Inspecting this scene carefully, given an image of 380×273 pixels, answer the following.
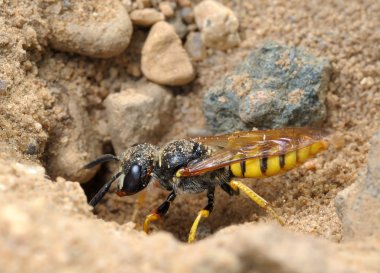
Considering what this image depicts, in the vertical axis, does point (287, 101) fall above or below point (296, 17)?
below

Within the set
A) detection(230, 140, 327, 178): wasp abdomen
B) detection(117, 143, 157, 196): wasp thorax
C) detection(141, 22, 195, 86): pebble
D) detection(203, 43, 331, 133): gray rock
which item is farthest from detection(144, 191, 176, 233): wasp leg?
detection(141, 22, 195, 86): pebble

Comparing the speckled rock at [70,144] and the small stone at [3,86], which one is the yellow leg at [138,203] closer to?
the speckled rock at [70,144]

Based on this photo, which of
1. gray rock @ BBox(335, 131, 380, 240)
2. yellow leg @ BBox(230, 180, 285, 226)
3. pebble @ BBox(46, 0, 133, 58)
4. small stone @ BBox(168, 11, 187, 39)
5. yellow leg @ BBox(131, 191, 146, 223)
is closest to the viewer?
gray rock @ BBox(335, 131, 380, 240)

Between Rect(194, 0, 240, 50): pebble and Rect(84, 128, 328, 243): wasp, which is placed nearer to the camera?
Rect(84, 128, 328, 243): wasp

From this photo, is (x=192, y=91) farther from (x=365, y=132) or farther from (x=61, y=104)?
(x=365, y=132)

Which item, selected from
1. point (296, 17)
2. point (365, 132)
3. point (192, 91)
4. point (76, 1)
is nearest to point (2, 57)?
point (76, 1)

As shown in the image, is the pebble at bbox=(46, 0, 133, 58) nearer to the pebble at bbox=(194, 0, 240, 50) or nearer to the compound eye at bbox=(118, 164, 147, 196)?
the pebble at bbox=(194, 0, 240, 50)
